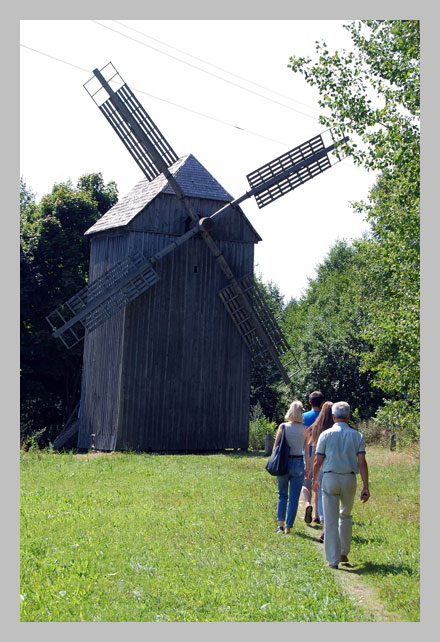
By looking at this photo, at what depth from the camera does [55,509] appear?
11.8 m

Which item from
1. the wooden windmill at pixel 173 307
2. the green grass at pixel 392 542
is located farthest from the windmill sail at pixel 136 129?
the green grass at pixel 392 542

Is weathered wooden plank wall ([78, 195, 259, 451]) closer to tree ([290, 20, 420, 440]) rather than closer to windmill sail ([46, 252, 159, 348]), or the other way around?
windmill sail ([46, 252, 159, 348])

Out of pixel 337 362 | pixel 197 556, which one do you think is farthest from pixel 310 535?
pixel 337 362

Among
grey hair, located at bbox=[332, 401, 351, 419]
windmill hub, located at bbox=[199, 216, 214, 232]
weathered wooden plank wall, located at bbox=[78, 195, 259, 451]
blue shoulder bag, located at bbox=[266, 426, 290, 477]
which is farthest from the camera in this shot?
windmill hub, located at bbox=[199, 216, 214, 232]

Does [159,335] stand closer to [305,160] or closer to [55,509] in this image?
[305,160]

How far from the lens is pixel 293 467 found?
1011 cm

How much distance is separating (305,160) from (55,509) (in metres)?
14.9

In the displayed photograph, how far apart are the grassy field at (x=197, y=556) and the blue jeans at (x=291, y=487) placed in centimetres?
30

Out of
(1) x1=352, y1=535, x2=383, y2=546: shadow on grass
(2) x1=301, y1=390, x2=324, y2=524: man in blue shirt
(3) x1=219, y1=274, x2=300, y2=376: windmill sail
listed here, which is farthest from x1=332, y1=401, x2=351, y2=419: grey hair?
(3) x1=219, y1=274, x2=300, y2=376: windmill sail

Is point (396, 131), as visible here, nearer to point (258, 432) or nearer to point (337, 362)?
point (258, 432)

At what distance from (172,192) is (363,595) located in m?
16.8

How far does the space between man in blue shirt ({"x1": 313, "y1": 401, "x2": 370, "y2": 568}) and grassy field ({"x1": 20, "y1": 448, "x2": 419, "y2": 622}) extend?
0.31 metres

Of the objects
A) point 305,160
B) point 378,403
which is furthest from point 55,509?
point 378,403

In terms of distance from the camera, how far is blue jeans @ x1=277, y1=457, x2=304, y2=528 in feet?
33.2
